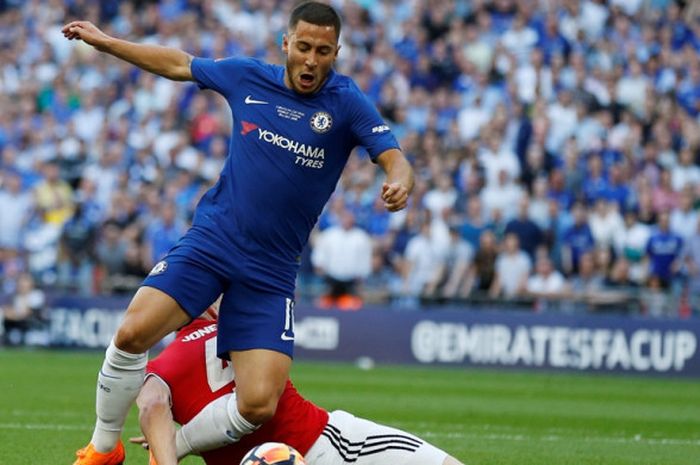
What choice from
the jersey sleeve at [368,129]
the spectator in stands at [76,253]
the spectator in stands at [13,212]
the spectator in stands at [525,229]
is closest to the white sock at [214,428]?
the jersey sleeve at [368,129]

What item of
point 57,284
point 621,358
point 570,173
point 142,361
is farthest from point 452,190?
point 142,361

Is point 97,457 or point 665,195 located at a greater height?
point 665,195

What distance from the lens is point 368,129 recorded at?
8.60 meters

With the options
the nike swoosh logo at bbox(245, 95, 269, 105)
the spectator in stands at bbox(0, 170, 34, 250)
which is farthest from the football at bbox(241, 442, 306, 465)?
the spectator in stands at bbox(0, 170, 34, 250)

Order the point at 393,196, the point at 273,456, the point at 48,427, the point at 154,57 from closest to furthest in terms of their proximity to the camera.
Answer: the point at 273,456 < the point at 393,196 < the point at 154,57 < the point at 48,427

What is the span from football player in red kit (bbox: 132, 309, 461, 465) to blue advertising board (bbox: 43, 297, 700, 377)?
12.2 metres

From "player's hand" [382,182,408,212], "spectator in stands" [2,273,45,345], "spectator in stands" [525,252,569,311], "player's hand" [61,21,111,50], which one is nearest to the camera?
"player's hand" [382,182,408,212]

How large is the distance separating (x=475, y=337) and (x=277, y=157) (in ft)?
41.4

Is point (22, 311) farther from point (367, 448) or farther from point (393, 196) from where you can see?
point (393, 196)

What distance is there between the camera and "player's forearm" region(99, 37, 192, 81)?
8625 mm

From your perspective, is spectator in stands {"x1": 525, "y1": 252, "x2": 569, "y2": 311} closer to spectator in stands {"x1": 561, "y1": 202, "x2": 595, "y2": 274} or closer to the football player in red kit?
spectator in stands {"x1": 561, "y1": 202, "x2": 595, "y2": 274}

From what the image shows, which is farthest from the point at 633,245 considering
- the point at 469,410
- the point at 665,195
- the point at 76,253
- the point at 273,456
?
the point at 273,456

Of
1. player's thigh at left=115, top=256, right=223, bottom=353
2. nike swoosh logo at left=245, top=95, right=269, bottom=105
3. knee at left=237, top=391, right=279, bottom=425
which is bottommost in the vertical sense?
knee at left=237, top=391, right=279, bottom=425

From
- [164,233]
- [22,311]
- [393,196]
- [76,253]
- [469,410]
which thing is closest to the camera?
[393,196]
